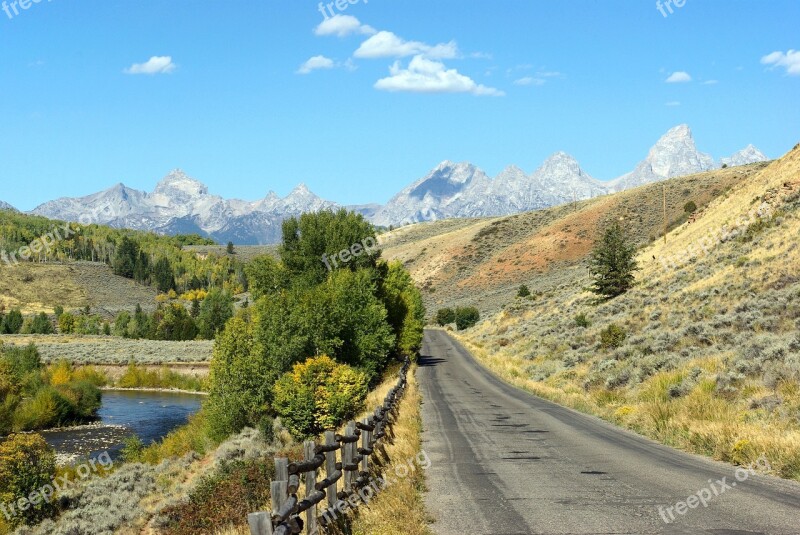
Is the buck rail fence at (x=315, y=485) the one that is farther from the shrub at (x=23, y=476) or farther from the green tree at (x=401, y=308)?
the green tree at (x=401, y=308)

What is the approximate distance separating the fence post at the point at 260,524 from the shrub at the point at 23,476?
25.8 metres

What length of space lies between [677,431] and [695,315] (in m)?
17.6

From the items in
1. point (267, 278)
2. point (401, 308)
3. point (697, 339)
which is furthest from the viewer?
point (401, 308)

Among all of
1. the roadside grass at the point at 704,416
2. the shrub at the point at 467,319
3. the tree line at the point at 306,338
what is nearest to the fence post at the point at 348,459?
the roadside grass at the point at 704,416

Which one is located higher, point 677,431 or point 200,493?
point 677,431

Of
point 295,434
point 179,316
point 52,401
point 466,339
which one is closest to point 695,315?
point 295,434

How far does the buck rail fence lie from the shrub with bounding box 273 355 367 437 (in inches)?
585

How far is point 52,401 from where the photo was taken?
62.0 metres

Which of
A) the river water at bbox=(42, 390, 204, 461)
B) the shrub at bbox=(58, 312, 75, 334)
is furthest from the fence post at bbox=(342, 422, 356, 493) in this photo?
the shrub at bbox=(58, 312, 75, 334)

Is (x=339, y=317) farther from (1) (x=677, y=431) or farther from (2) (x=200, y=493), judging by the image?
(1) (x=677, y=431)

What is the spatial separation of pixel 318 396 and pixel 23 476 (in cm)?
1245

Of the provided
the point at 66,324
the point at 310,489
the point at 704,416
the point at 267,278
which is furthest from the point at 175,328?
the point at 310,489

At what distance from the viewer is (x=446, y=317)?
11344 cm

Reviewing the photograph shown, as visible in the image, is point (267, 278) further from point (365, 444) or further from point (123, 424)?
point (365, 444)
